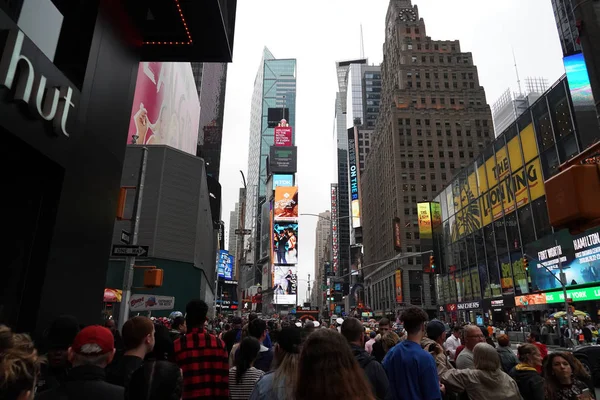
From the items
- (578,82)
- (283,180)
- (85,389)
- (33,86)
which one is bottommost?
(85,389)

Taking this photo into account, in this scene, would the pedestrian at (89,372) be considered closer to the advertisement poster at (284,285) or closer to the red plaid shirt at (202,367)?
the red plaid shirt at (202,367)

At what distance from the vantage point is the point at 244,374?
17.1ft

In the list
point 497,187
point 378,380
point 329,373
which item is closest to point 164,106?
point 497,187

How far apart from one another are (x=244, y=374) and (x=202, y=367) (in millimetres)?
603

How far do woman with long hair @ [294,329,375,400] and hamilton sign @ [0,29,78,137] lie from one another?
19.2 feet

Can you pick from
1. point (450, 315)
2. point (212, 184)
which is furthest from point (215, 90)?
point (450, 315)

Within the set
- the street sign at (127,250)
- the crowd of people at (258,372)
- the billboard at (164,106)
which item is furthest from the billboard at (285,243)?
the crowd of people at (258,372)

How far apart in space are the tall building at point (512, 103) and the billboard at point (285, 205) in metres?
81.5

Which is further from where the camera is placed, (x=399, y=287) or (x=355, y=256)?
(x=355, y=256)

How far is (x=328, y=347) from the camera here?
248cm

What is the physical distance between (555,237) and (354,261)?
129 meters

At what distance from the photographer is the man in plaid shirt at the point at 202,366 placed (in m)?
4.85

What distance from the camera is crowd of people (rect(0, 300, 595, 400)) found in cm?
249

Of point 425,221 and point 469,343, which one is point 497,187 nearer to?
point 425,221
